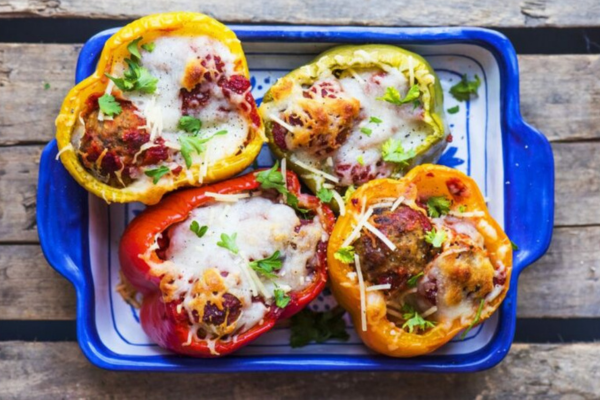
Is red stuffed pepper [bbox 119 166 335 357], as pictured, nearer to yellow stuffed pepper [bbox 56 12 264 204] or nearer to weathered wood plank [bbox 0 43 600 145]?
yellow stuffed pepper [bbox 56 12 264 204]

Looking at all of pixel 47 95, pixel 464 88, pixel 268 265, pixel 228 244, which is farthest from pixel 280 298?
pixel 47 95

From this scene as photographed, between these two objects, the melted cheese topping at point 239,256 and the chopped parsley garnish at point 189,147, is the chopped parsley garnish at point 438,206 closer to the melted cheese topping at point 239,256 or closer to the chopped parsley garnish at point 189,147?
the melted cheese topping at point 239,256

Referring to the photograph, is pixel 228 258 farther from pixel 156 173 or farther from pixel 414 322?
pixel 414 322

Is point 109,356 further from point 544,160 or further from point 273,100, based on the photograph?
point 544,160

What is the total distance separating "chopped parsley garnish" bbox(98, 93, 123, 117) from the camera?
2189mm

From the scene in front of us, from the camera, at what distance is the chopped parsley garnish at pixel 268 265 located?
2.25 m

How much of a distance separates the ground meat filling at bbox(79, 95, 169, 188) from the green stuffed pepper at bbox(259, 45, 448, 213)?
38cm

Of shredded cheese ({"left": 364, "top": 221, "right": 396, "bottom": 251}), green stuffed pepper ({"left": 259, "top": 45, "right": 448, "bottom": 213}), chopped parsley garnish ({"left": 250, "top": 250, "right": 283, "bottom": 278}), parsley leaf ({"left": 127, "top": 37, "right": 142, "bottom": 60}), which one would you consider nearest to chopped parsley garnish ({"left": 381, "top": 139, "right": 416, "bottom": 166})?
green stuffed pepper ({"left": 259, "top": 45, "right": 448, "bottom": 213})

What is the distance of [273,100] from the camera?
233cm

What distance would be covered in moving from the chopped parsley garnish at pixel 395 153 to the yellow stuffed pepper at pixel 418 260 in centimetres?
5

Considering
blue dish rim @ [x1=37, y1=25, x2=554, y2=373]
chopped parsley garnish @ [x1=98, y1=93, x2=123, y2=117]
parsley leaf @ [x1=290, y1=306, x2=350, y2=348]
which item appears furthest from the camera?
parsley leaf @ [x1=290, y1=306, x2=350, y2=348]

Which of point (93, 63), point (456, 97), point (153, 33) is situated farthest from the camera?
point (456, 97)

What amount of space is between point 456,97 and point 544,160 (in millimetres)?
370

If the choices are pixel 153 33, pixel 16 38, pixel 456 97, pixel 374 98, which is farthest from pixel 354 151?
pixel 16 38
